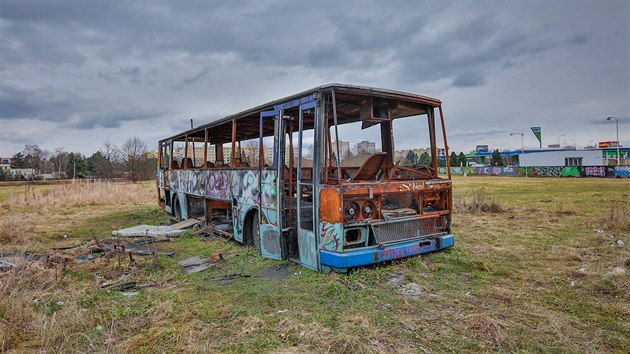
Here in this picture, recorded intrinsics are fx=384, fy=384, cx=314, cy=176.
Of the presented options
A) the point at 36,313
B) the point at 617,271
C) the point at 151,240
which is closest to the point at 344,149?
the point at 617,271

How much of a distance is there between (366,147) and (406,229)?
1.63 metres

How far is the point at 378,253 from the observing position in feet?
18.8

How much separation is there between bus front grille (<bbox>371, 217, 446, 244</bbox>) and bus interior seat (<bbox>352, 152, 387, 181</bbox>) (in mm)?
857

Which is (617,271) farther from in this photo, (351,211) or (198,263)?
(198,263)

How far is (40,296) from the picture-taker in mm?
4938

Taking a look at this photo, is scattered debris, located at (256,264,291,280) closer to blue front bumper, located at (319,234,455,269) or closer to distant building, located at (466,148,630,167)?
blue front bumper, located at (319,234,455,269)

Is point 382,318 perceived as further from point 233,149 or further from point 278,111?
point 233,149

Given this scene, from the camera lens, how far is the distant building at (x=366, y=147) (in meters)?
6.73

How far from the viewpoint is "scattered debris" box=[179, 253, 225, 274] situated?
6865 mm

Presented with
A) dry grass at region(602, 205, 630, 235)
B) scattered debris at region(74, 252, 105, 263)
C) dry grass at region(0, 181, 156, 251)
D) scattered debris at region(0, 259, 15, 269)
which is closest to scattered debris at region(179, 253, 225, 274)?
scattered debris at region(74, 252, 105, 263)

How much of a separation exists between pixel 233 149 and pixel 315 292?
4881mm

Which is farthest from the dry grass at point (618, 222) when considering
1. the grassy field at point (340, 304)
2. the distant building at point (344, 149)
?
the distant building at point (344, 149)

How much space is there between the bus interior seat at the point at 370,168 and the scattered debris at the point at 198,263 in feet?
10.2

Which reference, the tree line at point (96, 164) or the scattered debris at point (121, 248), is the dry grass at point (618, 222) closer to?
the scattered debris at point (121, 248)
